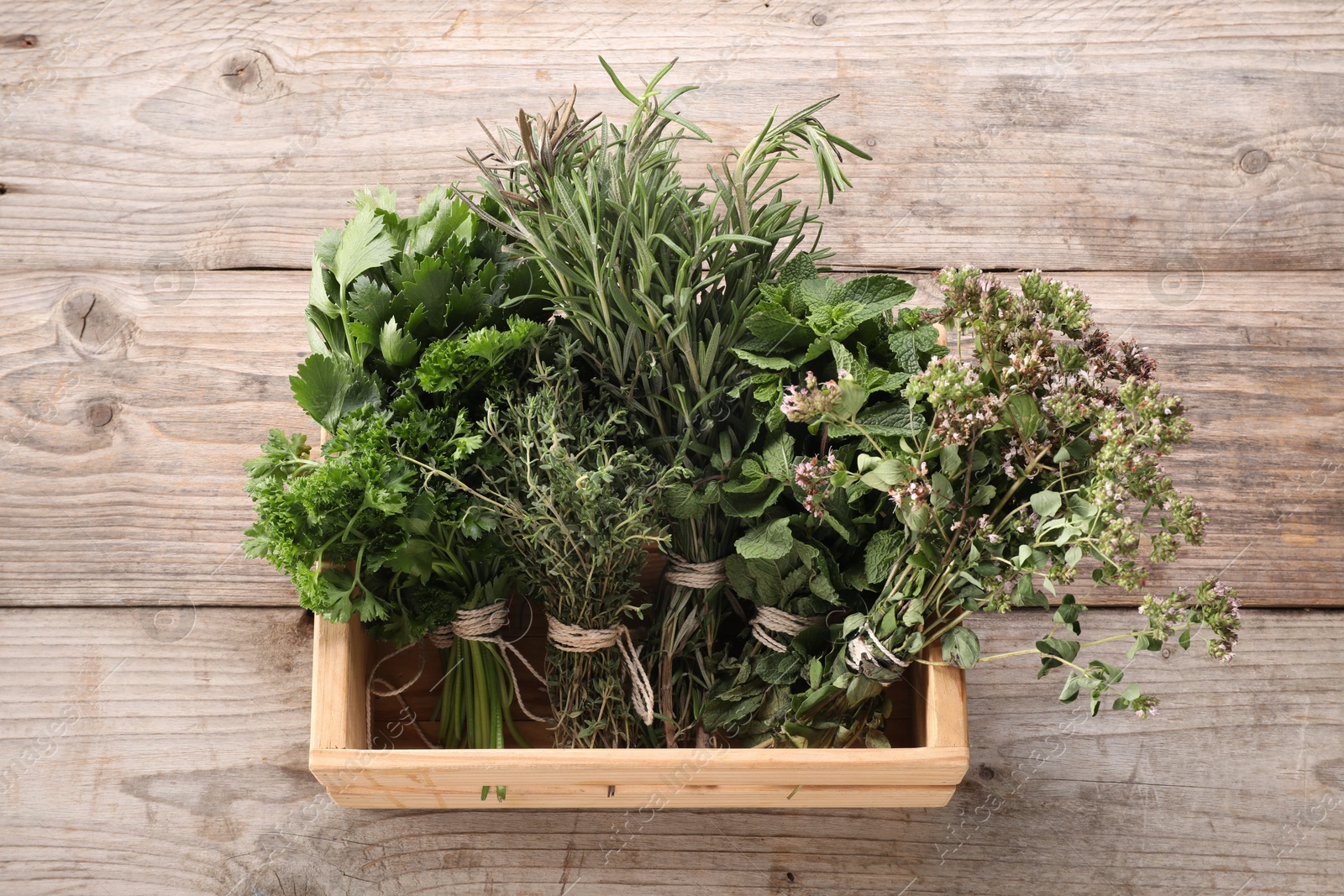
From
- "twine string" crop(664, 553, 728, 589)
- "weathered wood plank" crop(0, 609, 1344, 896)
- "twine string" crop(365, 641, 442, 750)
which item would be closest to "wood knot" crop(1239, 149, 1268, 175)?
"weathered wood plank" crop(0, 609, 1344, 896)

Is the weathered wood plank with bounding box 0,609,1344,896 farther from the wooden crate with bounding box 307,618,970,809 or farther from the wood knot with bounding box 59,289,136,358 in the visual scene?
the wood knot with bounding box 59,289,136,358

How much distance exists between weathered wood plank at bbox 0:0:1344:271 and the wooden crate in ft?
1.84

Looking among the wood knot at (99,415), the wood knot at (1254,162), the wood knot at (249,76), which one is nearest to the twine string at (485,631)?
the wood knot at (99,415)

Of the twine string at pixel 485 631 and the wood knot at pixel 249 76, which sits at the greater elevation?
the wood knot at pixel 249 76

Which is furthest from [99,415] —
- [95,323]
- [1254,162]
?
[1254,162]

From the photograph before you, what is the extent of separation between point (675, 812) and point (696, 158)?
2.58 ft

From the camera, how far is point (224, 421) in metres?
1.26

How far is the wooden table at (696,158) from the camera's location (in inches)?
46.8

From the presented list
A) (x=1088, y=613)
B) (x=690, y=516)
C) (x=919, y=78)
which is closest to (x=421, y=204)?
(x=690, y=516)

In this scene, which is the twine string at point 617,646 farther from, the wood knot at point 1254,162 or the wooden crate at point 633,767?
the wood knot at point 1254,162

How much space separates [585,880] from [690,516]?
0.48 metres

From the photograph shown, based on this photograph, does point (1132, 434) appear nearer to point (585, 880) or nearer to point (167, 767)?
point (585, 880)

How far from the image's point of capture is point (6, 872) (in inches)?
46.9

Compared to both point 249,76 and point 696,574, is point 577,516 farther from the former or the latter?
point 249,76
